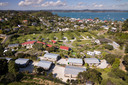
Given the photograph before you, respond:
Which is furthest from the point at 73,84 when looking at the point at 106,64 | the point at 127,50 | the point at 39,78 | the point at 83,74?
the point at 127,50

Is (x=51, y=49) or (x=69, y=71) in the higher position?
(x=51, y=49)

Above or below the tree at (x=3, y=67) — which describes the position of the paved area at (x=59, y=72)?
below

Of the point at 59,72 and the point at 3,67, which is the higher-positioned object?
the point at 3,67

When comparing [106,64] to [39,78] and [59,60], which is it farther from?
[39,78]

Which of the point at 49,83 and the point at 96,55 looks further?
the point at 96,55

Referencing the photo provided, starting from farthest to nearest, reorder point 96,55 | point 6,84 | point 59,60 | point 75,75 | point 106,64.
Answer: point 96,55 < point 59,60 < point 106,64 < point 75,75 < point 6,84

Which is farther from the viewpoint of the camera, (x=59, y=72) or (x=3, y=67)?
(x=59, y=72)

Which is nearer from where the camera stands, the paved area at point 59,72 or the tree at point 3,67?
the tree at point 3,67

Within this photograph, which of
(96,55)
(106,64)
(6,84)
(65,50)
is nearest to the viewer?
(6,84)

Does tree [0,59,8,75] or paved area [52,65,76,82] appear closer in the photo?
tree [0,59,8,75]

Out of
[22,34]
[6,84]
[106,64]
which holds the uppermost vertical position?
[22,34]

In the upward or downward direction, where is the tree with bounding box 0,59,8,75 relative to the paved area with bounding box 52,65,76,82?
upward
